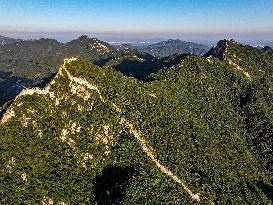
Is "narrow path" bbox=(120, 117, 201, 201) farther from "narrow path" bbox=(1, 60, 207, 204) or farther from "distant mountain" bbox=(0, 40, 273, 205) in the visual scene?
"distant mountain" bbox=(0, 40, 273, 205)

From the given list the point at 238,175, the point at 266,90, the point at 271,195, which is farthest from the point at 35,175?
the point at 266,90

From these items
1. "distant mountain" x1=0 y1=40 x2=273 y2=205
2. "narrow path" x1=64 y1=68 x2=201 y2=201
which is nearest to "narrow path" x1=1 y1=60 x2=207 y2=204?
"narrow path" x1=64 y1=68 x2=201 y2=201

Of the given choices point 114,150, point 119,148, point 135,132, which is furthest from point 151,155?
point 114,150

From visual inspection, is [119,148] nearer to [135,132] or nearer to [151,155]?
[135,132]

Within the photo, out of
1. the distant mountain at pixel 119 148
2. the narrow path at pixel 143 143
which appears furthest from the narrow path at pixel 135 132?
the distant mountain at pixel 119 148

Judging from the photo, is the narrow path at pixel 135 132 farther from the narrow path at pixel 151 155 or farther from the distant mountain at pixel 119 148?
the distant mountain at pixel 119 148

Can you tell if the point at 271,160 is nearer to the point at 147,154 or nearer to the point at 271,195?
the point at 271,195
